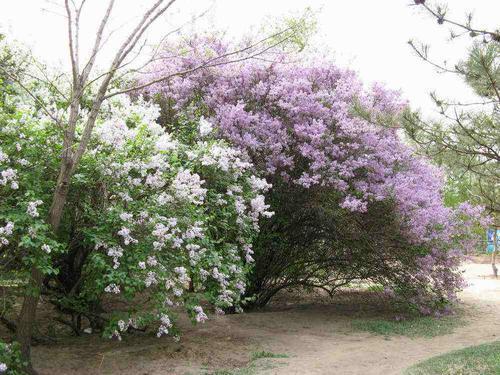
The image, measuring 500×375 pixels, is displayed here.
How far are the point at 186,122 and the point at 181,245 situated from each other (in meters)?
3.00

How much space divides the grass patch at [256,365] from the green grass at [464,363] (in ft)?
5.18

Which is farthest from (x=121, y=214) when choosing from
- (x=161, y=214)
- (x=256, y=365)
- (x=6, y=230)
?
(x=256, y=365)

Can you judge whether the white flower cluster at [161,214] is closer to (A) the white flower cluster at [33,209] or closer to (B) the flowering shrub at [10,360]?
(A) the white flower cluster at [33,209]

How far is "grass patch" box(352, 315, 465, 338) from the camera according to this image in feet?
27.2

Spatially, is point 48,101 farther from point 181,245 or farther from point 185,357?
point 185,357

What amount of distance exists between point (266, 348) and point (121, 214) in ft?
9.91

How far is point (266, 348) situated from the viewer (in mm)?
7207

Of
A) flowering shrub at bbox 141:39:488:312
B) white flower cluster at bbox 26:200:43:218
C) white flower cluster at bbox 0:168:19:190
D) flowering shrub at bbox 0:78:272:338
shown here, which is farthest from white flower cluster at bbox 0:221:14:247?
flowering shrub at bbox 141:39:488:312

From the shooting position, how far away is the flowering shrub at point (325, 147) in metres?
8.52

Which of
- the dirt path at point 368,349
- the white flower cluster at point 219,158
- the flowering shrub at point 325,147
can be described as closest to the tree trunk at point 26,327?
the white flower cluster at point 219,158

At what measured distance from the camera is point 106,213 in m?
5.63

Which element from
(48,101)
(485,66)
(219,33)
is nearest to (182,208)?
(48,101)

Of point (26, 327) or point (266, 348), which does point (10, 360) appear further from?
point (266, 348)

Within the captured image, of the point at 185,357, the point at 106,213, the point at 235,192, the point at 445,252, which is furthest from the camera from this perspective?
the point at 445,252
